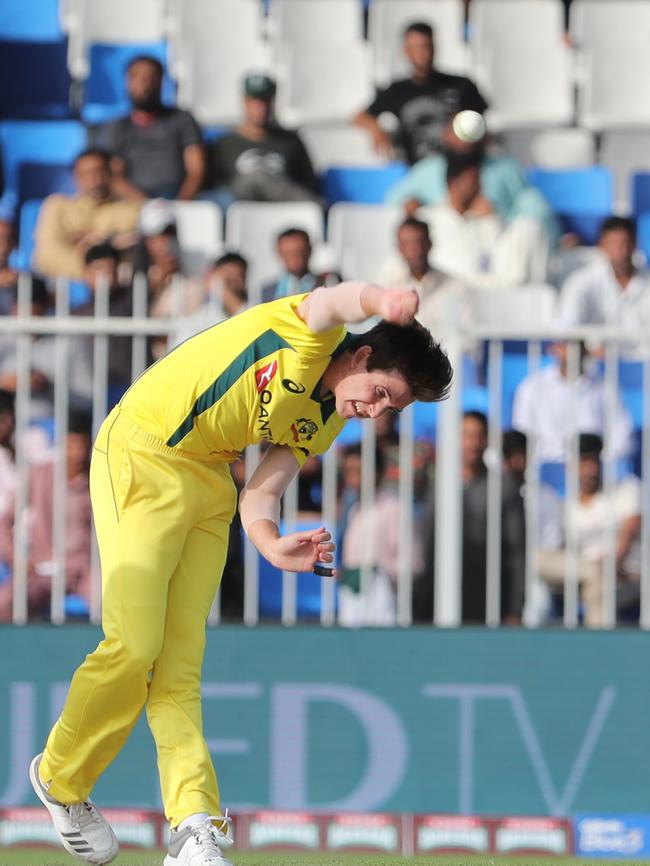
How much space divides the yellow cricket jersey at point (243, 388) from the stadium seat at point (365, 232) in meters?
5.66

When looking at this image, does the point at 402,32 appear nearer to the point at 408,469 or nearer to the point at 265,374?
the point at 408,469

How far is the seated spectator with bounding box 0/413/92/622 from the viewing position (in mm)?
7977

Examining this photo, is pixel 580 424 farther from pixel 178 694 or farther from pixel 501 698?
pixel 178 694

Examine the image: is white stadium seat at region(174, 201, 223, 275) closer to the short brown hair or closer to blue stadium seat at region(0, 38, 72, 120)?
blue stadium seat at region(0, 38, 72, 120)

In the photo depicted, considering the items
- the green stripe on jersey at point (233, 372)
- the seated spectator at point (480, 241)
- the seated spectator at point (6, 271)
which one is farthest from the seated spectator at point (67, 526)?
the seated spectator at point (480, 241)

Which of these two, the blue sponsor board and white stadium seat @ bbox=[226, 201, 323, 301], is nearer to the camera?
the blue sponsor board

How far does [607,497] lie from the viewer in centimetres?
787

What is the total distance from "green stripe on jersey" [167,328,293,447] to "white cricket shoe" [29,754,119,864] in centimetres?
116

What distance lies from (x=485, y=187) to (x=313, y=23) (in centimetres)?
270

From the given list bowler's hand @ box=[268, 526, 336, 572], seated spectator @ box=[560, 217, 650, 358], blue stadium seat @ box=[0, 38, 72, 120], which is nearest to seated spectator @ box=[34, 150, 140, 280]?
blue stadium seat @ box=[0, 38, 72, 120]

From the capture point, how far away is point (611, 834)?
773 centimetres

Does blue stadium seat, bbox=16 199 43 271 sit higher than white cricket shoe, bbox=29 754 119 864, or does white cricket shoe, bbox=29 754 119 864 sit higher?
blue stadium seat, bbox=16 199 43 271

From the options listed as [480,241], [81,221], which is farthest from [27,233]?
[480,241]

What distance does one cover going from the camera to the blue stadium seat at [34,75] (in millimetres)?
13133
